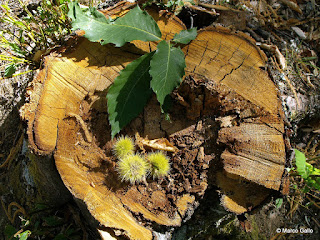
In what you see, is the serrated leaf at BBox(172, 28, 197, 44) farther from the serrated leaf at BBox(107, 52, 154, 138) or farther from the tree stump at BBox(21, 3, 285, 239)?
the serrated leaf at BBox(107, 52, 154, 138)

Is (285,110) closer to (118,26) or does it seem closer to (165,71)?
(165,71)

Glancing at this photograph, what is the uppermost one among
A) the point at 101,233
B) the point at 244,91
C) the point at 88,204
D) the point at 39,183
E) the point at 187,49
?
the point at 187,49

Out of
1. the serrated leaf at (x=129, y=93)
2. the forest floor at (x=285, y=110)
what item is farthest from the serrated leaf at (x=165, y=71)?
the forest floor at (x=285, y=110)

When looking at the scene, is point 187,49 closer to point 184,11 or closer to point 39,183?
point 184,11

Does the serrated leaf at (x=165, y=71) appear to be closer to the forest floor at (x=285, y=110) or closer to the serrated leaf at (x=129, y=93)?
the serrated leaf at (x=129, y=93)

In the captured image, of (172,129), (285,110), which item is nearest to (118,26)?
(172,129)

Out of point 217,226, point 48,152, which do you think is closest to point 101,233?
point 48,152
